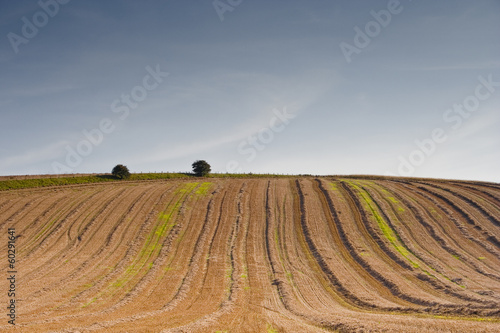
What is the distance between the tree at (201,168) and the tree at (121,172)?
43.8ft

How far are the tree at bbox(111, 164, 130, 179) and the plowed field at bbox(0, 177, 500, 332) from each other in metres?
6.18

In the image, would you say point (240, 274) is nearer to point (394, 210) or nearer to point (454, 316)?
point (454, 316)

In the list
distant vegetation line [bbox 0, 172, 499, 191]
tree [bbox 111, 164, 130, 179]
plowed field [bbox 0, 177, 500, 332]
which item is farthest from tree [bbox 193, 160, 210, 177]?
tree [bbox 111, 164, 130, 179]

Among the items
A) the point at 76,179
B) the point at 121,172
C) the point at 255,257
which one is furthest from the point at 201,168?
the point at 255,257

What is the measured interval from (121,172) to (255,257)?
42989mm

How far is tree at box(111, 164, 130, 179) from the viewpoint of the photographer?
2761 inches

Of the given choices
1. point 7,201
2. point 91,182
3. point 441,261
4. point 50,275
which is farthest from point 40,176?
point 441,261

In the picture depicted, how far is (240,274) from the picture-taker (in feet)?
103

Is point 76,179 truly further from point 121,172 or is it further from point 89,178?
point 121,172

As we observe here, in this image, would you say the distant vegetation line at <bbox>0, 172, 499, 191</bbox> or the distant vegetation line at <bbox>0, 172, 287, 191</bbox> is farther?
the distant vegetation line at <bbox>0, 172, 499, 191</bbox>

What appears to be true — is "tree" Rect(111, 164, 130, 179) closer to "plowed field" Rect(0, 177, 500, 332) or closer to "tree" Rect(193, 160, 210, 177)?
"plowed field" Rect(0, 177, 500, 332)

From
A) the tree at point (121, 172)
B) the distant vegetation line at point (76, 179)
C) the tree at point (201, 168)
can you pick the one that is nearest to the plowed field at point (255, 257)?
the distant vegetation line at point (76, 179)

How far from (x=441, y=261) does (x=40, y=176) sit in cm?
6469

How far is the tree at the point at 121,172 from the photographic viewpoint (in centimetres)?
7012
